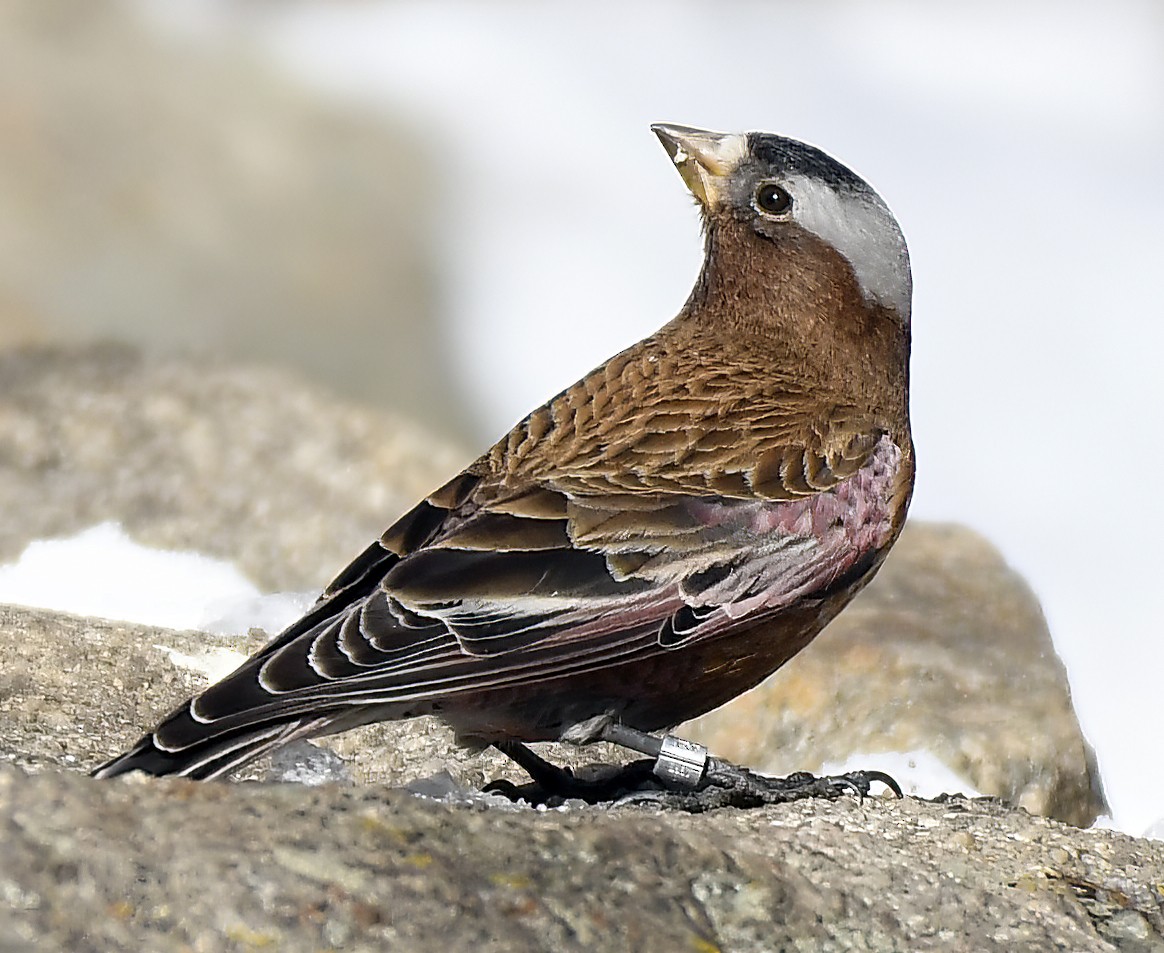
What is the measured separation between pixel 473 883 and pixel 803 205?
81.0 inches

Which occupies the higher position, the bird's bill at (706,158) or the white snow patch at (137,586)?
the bird's bill at (706,158)

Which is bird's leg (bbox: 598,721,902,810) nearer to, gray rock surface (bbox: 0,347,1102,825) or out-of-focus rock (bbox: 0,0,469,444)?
gray rock surface (bbox: 0,347,1102,825)

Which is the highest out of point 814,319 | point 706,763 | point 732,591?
point 814,319

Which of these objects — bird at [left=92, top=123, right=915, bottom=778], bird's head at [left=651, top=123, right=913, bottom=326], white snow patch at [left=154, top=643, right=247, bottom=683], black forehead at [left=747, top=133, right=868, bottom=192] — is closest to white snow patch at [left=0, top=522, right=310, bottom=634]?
white snow patch at [left=154, top=643, right=247, bottom=683]

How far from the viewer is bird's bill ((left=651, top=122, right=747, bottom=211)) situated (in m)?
3.99

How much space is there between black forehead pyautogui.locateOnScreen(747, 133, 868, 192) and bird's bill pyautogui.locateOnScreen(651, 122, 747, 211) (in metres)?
0.05

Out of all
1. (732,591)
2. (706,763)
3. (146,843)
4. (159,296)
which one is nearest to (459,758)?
(706,763)

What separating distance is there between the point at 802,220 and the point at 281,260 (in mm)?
7026

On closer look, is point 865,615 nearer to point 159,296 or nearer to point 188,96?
point 159,296

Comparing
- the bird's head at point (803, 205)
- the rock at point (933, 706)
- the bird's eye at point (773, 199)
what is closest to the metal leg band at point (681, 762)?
the bird's head at point (803, 205)

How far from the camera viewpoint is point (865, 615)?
5.77 metres

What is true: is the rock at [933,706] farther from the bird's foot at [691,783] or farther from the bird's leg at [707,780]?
the bird's leg at [707,780]

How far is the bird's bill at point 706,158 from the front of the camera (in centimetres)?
399

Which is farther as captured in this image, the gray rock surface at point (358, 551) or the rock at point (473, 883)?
the gray rock surface at point (358, 551)
